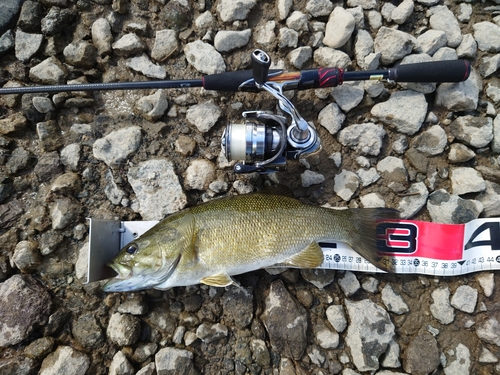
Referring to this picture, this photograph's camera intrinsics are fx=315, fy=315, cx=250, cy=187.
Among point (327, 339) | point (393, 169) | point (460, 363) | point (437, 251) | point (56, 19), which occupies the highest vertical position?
point (56, 19)

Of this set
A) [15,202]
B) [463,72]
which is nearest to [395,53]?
[463,72]

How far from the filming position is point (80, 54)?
Answer: 3.16 m

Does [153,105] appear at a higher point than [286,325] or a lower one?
higher

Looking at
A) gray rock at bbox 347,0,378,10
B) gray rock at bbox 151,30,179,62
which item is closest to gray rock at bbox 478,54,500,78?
gray rock at bbox 347,0,378,10

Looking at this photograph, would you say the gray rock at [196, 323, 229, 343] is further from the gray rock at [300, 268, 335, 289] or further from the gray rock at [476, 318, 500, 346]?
the gray rock at [476, 318, 500, 346]

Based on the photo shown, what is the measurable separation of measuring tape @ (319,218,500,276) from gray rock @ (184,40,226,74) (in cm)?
214

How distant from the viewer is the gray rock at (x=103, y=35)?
3.20m

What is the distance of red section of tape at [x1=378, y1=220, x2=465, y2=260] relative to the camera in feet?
9.79

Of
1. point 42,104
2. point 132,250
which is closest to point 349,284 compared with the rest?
point 132,250

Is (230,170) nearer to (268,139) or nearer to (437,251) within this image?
(268,139)

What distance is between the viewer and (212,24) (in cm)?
326

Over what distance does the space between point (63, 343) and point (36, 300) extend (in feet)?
1.51

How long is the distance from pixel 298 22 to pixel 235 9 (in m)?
0.65

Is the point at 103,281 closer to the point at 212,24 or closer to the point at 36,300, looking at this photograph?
the point at 36,300
